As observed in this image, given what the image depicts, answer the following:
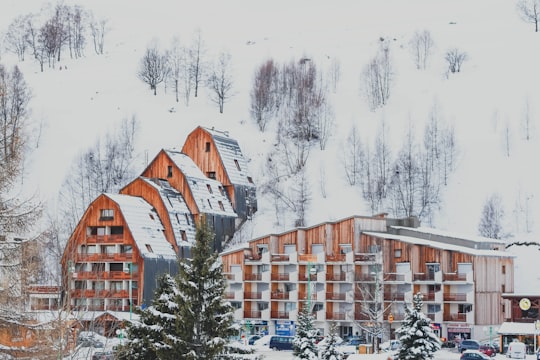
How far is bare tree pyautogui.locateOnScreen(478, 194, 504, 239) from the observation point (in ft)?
318

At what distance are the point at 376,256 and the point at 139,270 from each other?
2256 cm

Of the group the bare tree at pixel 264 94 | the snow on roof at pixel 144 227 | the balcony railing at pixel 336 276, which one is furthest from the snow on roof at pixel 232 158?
the balcony railing at pixel 336 276

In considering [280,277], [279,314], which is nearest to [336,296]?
[279,314]

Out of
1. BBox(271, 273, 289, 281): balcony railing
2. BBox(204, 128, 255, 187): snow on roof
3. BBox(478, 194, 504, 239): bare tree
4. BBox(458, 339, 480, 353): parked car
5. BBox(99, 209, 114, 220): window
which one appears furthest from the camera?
BBox(204, 128, 255, 187): snow on roof

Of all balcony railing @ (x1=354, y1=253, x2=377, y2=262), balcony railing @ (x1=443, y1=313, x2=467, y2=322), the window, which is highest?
the window

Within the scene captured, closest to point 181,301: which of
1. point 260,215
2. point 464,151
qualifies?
point 260,215

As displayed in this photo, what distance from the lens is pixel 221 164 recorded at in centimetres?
10562

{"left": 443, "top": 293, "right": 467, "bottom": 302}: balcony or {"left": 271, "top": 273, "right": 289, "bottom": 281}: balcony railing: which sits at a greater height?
{"left": 271, "top": 273, "right": 289, "bottom": 281}: balcony railing

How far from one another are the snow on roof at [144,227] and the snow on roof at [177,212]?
4.74 feet

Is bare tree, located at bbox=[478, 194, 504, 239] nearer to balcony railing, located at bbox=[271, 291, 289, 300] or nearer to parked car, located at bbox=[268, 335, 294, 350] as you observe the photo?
balcony railing, located at bbox=[271, 291, 289, 300]

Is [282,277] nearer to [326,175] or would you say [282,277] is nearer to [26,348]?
[326,175]

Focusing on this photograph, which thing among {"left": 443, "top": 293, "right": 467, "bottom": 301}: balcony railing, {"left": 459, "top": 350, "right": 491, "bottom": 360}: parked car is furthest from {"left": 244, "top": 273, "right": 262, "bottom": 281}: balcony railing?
{"left": 459, "top": 350, "right": 491, "bottom": 360}: parked car

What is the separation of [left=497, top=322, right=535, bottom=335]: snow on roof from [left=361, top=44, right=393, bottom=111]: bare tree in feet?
201

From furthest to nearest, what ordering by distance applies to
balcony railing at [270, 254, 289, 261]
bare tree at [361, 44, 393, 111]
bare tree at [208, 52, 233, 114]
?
bare tree at [208, 52, 233, 114] < bare tree at [361, 44, 393, 111] < balcony railing at [270, 254, 289, 261]
